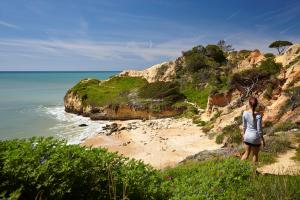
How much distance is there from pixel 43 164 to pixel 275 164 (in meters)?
8.69

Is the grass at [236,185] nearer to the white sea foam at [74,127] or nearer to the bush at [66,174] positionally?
the bush at [66,174]

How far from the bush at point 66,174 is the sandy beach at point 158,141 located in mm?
14047

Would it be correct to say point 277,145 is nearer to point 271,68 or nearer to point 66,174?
point 66,174

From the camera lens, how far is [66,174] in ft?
17.9

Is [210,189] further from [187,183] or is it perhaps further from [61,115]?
[61,115]

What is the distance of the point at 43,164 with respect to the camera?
538 centimetres

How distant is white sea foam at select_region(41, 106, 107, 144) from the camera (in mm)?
32388

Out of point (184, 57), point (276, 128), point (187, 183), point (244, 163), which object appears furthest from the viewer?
point (184, 57)

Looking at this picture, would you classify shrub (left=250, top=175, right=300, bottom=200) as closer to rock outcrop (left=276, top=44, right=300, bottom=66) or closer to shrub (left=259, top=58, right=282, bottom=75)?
shrub (left=259, top=58, right=282, bottom=75)

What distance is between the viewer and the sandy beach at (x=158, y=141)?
925 inches

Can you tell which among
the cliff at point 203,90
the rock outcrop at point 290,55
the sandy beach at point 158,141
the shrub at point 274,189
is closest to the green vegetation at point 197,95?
the cliff at point 203,90

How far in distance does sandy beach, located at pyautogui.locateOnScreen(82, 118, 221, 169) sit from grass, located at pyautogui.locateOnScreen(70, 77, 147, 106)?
410 inches

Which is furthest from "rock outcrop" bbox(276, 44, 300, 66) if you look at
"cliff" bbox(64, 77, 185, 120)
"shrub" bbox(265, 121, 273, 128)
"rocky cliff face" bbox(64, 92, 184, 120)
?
"shrub" bbox(265, 121, 273, 128)

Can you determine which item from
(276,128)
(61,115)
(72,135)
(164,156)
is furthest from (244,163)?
(61,115)
